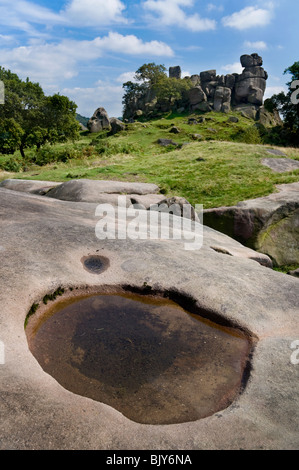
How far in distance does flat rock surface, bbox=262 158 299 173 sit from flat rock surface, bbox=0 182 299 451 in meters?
18.1

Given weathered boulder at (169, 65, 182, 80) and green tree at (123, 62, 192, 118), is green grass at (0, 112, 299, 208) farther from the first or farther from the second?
weathered boulder at (169, 65, 182, 80)

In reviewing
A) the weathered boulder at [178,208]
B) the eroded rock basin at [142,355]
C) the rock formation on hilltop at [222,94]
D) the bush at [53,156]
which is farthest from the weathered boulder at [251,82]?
the eroded rock basin at [142,355]

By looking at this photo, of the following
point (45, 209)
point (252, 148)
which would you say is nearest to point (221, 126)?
point (252, 148)

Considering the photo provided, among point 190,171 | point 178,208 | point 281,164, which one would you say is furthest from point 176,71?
point 178,208

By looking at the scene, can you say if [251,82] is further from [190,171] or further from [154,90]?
[190,171]

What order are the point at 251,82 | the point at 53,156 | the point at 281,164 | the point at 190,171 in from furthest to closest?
the point at 251,82, the point at 53,156, the point at 281,164, the point at 190,171

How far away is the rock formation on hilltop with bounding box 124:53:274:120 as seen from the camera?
84.6 meters

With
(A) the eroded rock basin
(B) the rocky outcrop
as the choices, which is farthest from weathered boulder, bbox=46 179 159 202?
(B) the rocky outcrop

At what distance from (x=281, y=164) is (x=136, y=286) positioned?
25.5 metres

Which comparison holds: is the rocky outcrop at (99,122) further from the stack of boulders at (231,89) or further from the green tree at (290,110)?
the green tree at (290,110)

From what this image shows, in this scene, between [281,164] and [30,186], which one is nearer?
[30,186]

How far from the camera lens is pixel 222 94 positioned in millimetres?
84750

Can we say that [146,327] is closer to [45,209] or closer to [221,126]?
[45,209]

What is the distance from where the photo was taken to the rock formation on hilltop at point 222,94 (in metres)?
84.6
